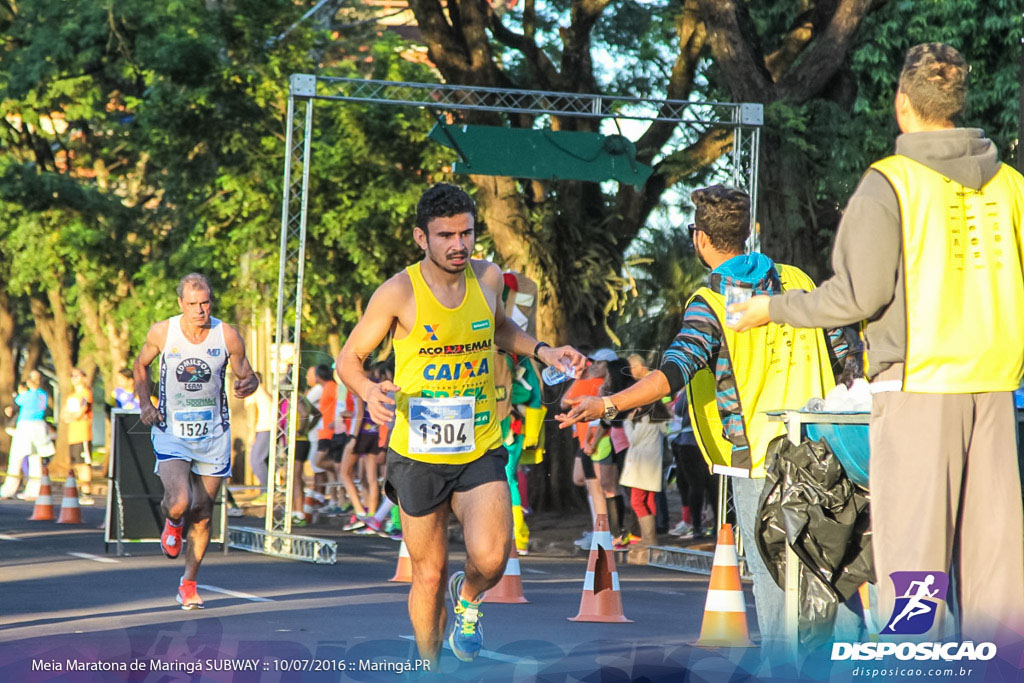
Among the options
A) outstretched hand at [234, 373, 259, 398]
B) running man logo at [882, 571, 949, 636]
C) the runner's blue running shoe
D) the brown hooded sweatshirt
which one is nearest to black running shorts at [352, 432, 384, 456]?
outstretched hand at [234, 373, 259, 398]

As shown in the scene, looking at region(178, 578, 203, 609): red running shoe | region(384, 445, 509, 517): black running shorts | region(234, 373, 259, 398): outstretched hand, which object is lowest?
region(178, 578, 203, 609): red running shoe

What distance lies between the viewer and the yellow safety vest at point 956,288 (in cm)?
466

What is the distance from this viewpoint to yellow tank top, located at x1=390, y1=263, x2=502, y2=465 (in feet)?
21.6

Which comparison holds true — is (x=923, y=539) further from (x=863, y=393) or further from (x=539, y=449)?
(x=539, y=449)

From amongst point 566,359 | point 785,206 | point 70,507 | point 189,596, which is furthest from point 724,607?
point 70,507

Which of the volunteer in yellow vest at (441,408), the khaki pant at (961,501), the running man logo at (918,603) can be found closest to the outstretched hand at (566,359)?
the volunteer in yellow vest at (441,408)

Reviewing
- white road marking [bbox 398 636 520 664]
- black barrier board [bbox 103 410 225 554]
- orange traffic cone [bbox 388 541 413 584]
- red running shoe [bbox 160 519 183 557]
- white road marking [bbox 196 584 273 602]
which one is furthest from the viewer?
black barrier board [bbox 103 410 225 554]

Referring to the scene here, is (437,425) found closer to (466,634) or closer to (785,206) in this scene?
(466,634)

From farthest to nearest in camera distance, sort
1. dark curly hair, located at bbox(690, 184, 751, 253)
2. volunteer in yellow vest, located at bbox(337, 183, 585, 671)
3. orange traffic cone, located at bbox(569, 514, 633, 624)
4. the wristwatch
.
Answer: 1. orange traffic cone, located at bbox(569, 514, 633, 624)
2. volunteer in yellow vest, located at bbox(337, 183, 585, 671)
3. dark curly hair, located at bbox(690, 184, 751, 253)
4. the wristwatch

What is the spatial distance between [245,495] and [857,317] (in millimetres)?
22603

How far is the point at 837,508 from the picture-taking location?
591 cm

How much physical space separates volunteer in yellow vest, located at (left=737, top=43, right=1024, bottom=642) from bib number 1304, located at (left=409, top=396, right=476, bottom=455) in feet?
7.12

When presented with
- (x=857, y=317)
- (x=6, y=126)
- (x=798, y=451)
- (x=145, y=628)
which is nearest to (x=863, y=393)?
(x=798, y=451)

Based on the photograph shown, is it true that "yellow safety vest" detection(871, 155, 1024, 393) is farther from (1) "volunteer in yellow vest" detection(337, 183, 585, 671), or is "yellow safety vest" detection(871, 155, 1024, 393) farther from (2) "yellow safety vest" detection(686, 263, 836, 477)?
(1) "volunteer in yellow vest" detection(337, 183, 585, 671)
